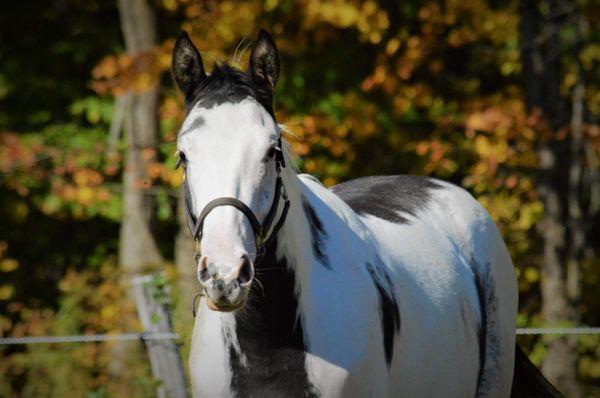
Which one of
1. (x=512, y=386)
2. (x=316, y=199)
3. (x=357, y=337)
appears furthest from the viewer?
(x=512, y=386)

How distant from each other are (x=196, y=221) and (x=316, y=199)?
0.75 metres

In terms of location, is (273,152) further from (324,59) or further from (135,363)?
(324,59)

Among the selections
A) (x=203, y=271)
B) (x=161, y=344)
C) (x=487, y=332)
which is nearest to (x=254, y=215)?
(x=203, y=271)

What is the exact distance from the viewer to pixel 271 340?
343cm

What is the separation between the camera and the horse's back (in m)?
4.00

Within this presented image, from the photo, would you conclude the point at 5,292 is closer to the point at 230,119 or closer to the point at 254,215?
the point at 230,119

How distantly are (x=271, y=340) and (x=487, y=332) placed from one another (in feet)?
5.69

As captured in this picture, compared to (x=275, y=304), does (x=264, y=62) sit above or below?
above

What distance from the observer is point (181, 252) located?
10.7 m

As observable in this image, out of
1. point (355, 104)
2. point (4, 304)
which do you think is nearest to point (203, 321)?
point (355, 104)

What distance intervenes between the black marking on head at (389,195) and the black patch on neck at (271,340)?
102 centimetres

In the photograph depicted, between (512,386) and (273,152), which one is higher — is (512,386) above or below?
below

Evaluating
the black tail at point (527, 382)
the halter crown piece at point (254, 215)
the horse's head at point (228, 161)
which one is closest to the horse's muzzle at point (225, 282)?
Answer: the horse's head at point (228, 161)

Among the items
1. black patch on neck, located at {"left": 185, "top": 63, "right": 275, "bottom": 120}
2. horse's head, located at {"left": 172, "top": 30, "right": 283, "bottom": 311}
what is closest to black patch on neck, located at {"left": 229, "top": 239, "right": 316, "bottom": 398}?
horse's head, located at {"left": 172, "top": 30, "right": 283, "bottom": 311}
